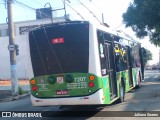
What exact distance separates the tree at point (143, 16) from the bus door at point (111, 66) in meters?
13.7

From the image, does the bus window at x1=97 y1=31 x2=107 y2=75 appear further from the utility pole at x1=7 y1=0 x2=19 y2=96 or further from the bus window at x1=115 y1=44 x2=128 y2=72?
the utility pole at x1=7 y1=0 x2=19 y2=96

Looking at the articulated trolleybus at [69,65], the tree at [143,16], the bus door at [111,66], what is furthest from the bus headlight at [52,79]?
the tree at [143,16]

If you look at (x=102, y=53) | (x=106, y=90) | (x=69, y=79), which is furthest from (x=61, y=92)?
(x=102, y=53)

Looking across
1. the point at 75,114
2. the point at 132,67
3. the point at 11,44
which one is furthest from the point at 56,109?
the point at 11,44

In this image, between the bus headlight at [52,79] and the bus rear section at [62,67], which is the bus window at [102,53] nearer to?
the bus rear section at [62,67]

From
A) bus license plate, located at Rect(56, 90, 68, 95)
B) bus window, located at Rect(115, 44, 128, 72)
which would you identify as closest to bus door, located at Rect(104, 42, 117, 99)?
bus window, located at Rect(115, 44, 128, 72)

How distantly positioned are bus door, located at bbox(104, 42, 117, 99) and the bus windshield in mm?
1475

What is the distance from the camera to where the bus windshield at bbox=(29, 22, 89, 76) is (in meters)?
11.6

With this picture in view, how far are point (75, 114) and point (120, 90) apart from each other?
110 inches

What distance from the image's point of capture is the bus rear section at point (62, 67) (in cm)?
1142

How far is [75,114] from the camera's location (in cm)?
1312

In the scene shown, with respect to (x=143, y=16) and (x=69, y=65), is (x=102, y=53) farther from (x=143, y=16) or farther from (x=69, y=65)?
(x=143, y=16)

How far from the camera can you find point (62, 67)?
1177 centimetres

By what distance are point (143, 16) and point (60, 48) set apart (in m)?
18.0
